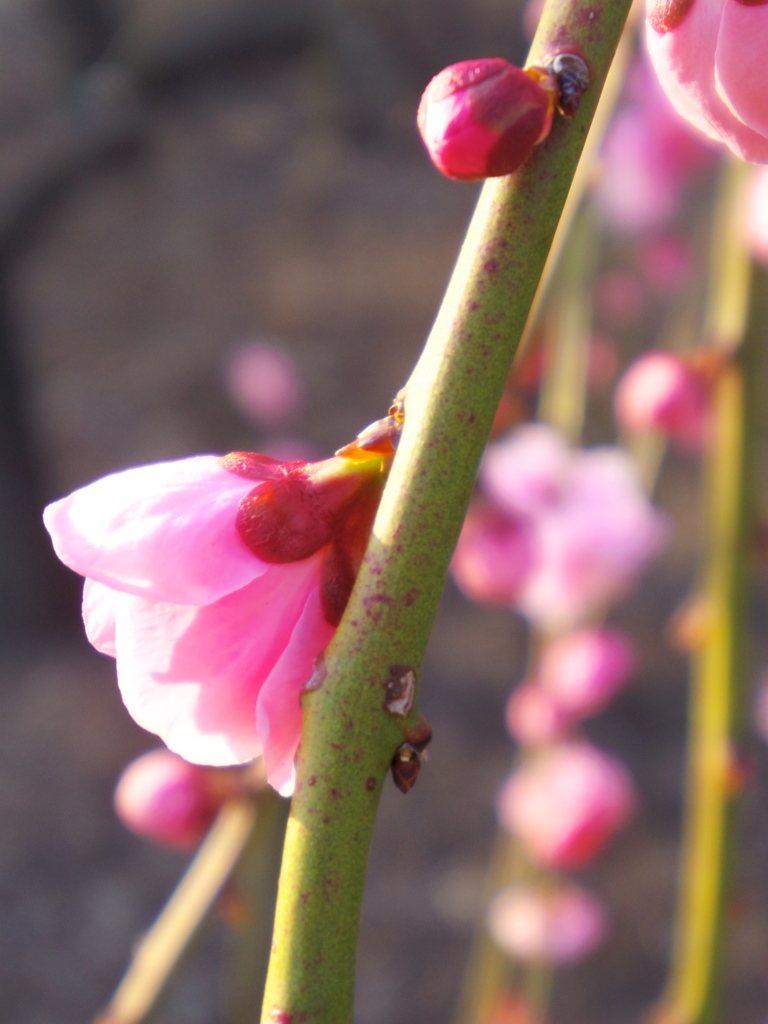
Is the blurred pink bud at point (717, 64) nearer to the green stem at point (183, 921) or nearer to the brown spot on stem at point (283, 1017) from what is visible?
the brown spot on stem at point (283, 1017)

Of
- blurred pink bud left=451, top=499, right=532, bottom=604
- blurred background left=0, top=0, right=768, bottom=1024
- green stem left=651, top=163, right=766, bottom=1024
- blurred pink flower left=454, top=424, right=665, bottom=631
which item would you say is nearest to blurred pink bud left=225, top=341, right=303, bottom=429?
blurred background left=0, top=0, right=768, bottom=1024

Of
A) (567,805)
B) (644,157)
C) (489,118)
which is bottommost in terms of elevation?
(567,805)

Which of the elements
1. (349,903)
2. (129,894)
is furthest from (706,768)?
(129,894)

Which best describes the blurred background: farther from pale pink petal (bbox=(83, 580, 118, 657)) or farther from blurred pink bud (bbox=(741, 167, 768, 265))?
pale pink petal (bbox=(83, 580, 118, 657))

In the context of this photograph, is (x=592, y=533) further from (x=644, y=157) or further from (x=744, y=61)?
(x=744, y=61)

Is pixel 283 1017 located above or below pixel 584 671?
above

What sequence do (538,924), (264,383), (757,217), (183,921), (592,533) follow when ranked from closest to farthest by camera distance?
(183,921), (757,217), (592,533), (538,924), (264,383)

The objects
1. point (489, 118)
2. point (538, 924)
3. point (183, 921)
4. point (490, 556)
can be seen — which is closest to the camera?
point (489, 118)

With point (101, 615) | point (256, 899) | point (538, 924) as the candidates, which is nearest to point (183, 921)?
point (256, 899)

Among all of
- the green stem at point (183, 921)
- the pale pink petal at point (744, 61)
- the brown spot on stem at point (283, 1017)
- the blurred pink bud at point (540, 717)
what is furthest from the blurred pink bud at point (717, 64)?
the blurred pink bud at point (540, 717)
